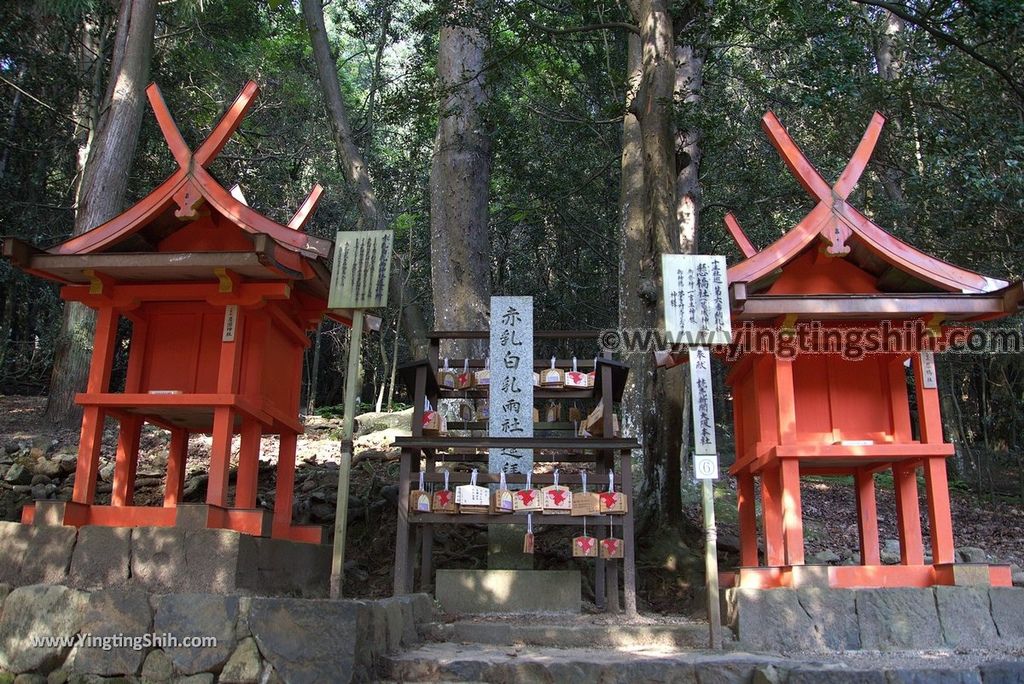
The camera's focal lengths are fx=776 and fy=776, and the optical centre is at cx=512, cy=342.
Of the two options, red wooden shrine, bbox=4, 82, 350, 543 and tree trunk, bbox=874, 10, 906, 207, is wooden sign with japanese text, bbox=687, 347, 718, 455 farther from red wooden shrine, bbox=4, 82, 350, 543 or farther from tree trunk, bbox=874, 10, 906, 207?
tree trunk, bbox=874, 10, 906, 207

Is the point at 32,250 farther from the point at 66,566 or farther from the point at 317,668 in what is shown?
the point at 317,668

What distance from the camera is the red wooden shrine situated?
6.25 m

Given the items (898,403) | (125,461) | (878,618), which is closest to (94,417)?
(125,461)

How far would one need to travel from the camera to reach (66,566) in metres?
5.88

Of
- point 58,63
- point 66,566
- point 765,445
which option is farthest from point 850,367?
point 58,63

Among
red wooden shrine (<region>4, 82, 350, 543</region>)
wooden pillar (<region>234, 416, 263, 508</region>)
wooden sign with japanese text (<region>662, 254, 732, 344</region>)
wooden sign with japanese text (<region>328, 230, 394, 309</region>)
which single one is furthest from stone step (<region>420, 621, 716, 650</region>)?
wooden sign with japanese text (<region>328, 230, 394, 309</region>)

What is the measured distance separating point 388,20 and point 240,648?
598 inches

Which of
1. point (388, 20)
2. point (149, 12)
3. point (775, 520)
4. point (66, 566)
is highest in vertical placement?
point (388, 20)

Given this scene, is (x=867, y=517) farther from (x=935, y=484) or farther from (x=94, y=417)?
(x=94, y=417)

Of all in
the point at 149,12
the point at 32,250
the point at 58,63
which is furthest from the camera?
the point at 58,63

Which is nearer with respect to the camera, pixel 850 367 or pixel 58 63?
pixel 850 367

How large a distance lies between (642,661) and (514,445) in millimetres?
2409

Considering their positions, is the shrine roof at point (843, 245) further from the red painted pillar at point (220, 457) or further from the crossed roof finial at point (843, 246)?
the red painted pillar at point (220, 457)

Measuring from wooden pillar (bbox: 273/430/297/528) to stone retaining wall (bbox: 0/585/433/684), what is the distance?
1.85 m
